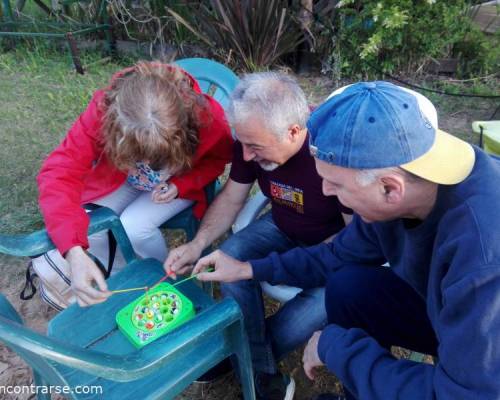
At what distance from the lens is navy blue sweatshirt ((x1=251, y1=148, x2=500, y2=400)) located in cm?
84

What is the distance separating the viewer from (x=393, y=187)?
97 centimetres

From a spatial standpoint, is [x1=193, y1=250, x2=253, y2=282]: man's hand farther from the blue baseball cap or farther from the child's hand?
the blue baseball cap

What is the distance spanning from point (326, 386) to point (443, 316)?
3.59 ft

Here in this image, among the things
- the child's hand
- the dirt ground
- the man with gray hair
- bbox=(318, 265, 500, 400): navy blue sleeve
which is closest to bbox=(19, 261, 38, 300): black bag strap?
the dirt ground

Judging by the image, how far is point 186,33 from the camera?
16.7 feet

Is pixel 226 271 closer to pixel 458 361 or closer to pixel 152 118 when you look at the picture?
pixel 152 118

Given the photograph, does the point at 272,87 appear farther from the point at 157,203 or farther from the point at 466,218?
the point at 466,218

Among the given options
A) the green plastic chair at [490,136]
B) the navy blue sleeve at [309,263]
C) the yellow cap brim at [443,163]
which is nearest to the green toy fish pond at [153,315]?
the navy blue sleeve at [309,263]

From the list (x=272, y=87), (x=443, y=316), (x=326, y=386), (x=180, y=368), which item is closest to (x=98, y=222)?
(x=180, y=368)

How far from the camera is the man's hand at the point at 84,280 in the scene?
1557 millimetres

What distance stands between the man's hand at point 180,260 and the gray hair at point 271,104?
1.78 ft

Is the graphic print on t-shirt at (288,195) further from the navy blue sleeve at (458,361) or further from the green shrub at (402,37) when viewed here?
the green shrub at (402,37)

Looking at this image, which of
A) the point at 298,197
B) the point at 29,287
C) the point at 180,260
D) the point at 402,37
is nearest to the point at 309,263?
the point at 298,197

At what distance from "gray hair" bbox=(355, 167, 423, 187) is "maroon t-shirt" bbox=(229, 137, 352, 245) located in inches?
27.0
